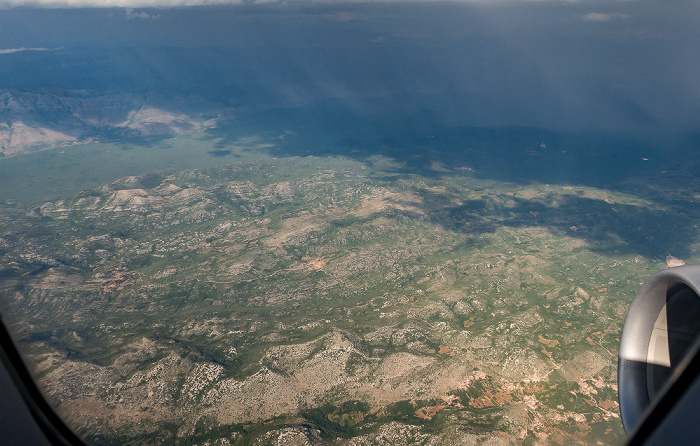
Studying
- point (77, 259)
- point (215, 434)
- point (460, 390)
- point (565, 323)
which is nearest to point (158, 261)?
point (77, 259)

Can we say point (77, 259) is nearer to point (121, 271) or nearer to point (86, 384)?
point (121, 271)

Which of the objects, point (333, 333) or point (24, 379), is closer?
point (24, 379)

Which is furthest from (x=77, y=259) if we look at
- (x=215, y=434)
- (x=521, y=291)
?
(x=521, y=291)

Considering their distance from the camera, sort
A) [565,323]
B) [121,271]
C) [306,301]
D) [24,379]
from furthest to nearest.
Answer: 1. [121,271]
2. [306,301]
3. [565,323]
4. [24,379]

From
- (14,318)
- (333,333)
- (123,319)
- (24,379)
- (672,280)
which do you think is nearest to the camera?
(24,379)

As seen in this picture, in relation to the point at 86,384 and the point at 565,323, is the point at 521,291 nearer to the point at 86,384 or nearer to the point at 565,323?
the point at 565,323

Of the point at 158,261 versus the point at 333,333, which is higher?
the point at 333,333

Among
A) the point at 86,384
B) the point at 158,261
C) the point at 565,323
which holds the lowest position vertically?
the point at 158,261
